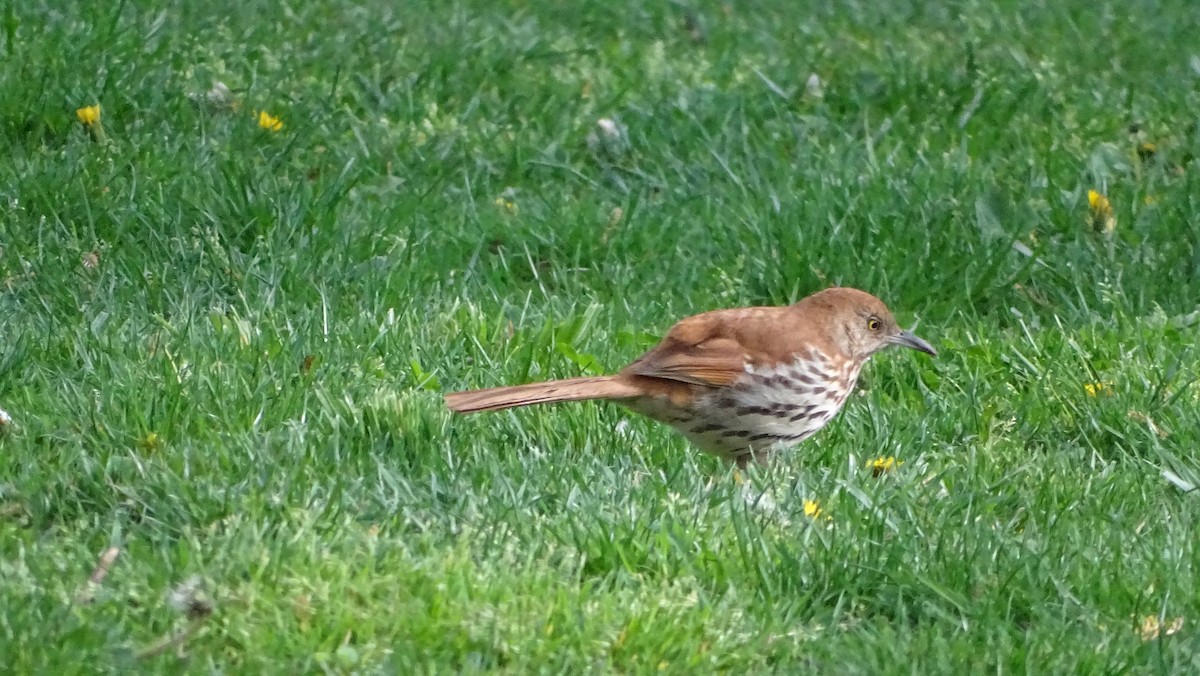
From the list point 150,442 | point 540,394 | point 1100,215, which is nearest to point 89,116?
point 150,442

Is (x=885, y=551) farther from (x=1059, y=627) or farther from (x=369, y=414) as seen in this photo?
(x=369, y=414)

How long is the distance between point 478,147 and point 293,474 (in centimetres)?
353

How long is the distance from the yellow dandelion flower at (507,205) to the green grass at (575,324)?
7 centimetres

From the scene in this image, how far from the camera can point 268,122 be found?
280 inches

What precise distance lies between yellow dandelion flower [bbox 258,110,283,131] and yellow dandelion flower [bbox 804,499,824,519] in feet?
11.8

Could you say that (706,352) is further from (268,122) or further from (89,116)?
(89,116)

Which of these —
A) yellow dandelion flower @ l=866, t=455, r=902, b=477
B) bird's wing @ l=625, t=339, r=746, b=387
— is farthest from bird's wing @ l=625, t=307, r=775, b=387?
yellow dandelion flower @ l=866, t=455, r=902, b=477

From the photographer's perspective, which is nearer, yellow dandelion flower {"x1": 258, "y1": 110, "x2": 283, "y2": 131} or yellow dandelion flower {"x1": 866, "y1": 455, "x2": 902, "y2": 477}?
yellow dandelion flower {"x1": 866, "y1": 455, "x2": 902, "y2": 477}

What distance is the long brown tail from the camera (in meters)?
4.51

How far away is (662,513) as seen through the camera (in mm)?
4062

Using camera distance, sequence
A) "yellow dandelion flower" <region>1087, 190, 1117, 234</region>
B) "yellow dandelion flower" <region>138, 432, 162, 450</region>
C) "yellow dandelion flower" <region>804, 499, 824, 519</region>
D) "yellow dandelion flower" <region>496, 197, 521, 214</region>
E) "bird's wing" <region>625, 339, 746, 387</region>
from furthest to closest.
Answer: "yellow dandelion flower" <region>496, 197, 521, 214</region> → "yellow dandelion flower" <region>1087, 190, 1117, 234</region> → "bird's wing" <region>625, 339, 746, 387</region> → "yellow dandelion flower" <region>138, 432, 162, 450</region> → "yellow dandelion flower" <region>804, 499, 824, 519</region>

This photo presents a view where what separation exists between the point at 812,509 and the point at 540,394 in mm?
843

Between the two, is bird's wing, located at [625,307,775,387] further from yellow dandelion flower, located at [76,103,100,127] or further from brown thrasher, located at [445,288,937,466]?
yellow dandelion flower, located at [76,103,100,127]

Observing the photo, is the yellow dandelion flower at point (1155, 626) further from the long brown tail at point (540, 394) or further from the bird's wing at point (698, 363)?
the long brown tail at point (540, 394)
